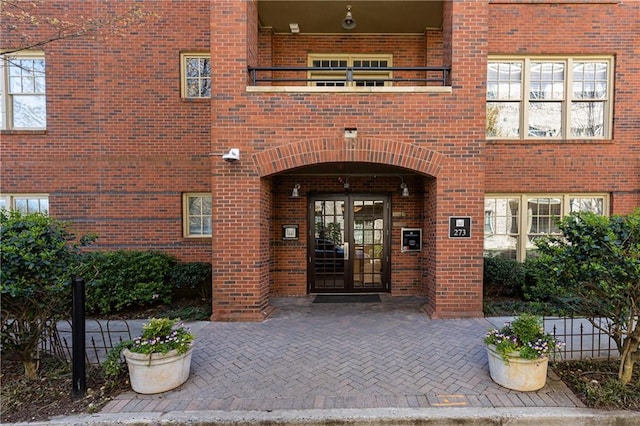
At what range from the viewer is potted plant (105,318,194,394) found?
3607mm

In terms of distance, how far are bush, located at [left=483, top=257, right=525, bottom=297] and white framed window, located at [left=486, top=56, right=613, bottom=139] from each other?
10.1 feet

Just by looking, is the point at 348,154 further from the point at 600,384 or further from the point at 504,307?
the point at 600,384

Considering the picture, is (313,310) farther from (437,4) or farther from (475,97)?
(437,4)

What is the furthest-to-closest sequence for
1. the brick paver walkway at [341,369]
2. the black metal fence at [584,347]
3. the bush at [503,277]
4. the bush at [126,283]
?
the bush at [503,277], the bush at [126,283], the black metal fence at [584,347], the brick paver walkway at [341,369]

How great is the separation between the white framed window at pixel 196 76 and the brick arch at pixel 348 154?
3.42 metres

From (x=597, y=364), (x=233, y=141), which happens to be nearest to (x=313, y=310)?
(x=233, y=141)

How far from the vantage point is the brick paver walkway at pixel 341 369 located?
11.3 feet

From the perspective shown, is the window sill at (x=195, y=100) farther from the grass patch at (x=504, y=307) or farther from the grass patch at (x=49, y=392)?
the grass patch at (x=504, y=307)

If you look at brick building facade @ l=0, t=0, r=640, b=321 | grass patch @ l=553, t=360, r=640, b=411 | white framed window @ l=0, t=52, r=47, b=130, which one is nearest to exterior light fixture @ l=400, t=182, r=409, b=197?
brick building facade @ l=0, t=0, r=640, b=321

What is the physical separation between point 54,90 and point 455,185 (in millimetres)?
9471

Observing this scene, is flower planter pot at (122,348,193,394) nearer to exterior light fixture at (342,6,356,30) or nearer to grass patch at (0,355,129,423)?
grass patch at (0,355,129,423)

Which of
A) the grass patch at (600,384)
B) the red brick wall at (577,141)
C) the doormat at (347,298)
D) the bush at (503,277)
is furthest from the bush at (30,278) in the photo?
the red brick wall at (577,141)

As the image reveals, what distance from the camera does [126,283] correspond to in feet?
21.5

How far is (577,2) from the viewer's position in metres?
7.68
